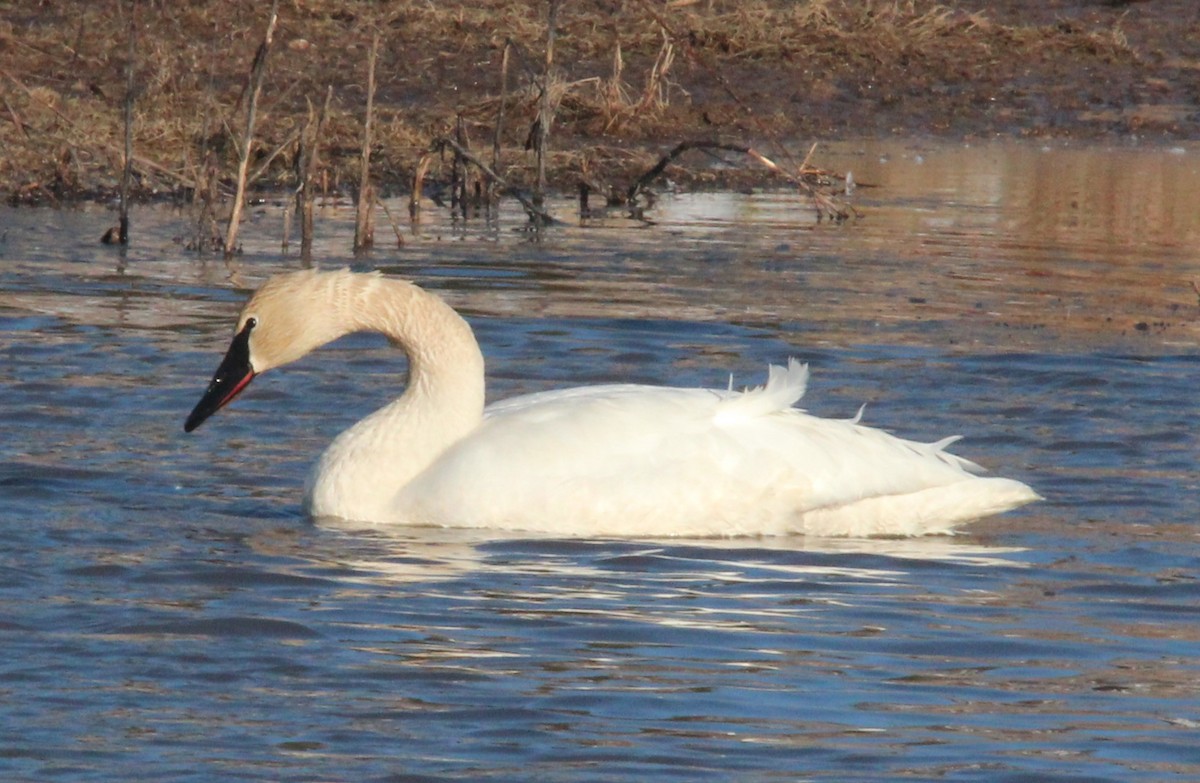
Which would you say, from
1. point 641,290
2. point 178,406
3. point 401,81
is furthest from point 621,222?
point 178,406

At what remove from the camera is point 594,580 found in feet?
18.7

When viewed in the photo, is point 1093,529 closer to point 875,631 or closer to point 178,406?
point 875,631

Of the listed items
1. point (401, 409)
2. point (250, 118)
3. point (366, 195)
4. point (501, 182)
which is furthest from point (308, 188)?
point (401, 409)

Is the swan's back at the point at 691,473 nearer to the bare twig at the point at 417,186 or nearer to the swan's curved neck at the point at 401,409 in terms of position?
the swan's curved neck at the point at 401,409

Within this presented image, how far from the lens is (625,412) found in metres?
6.34

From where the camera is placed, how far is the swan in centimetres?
623

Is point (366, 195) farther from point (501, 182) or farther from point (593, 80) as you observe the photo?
point (593, 80)

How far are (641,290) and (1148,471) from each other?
4.32 m

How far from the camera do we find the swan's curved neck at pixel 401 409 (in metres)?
6.35

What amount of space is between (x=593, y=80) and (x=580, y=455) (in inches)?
425

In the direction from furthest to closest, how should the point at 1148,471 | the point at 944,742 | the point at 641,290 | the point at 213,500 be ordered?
1. the point at 641,290
2. the point at 1148,471
3. the point at 213,500
4. the point at 944,742

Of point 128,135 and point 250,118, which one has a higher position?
point 250,118

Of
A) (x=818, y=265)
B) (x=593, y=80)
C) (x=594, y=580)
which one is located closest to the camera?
(x=594, y=580)

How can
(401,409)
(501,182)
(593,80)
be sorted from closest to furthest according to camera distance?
(401,409)
(501,182)
(593,80)
